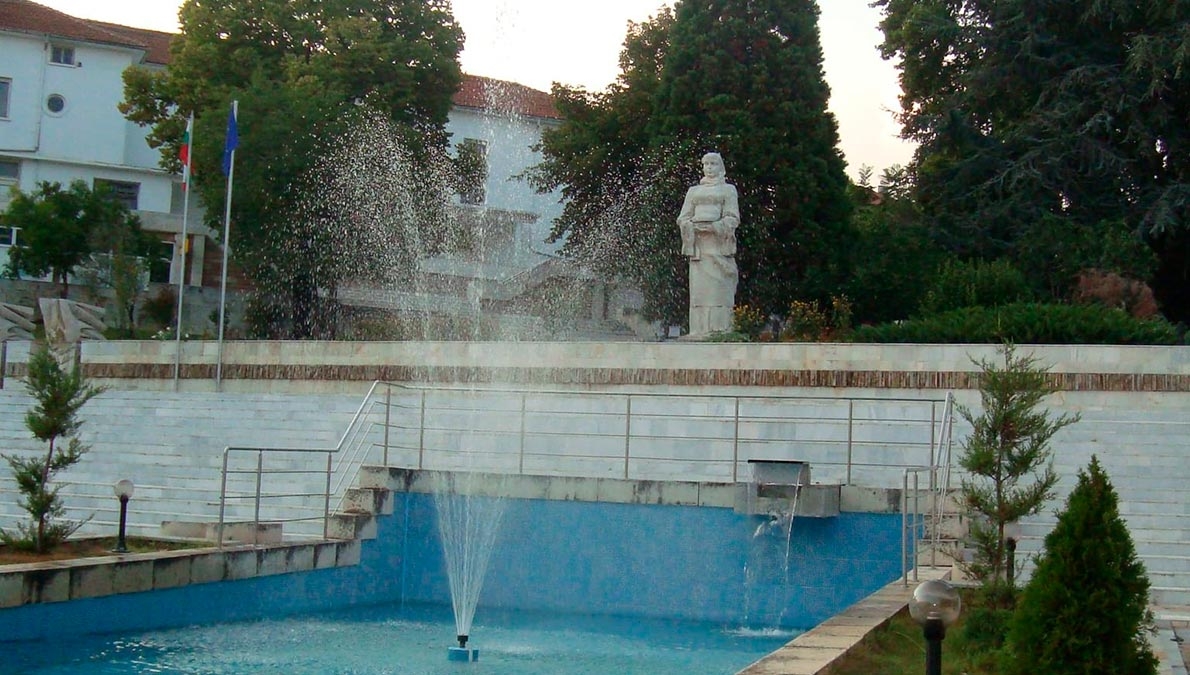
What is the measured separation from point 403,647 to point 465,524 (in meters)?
3.59

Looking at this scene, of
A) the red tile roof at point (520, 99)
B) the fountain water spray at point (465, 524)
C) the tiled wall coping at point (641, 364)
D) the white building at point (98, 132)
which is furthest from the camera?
the red tile roof at point (520, 99)

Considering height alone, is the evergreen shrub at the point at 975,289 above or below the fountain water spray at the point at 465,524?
above

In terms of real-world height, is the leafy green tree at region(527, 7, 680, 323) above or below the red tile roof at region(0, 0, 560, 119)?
below

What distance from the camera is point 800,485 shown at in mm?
13734

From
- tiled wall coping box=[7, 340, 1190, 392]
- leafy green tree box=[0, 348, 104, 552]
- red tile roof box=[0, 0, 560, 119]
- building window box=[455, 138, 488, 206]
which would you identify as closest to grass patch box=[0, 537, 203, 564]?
leafy green tree box=[0, 348, 104, 552]

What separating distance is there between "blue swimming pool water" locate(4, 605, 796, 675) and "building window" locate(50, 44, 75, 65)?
123 feet

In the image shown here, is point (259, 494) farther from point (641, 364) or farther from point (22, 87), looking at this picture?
point (22, 87)

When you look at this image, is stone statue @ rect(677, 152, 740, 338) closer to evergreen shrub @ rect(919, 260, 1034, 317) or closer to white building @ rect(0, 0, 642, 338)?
evergreen shrub @ rect(919, 260, 1034, 317)

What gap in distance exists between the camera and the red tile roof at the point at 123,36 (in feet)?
152

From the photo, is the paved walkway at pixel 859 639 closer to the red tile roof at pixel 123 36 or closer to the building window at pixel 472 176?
the building window at pixel 472 176

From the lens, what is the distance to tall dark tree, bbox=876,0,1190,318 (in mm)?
30109

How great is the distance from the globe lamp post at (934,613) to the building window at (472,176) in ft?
103

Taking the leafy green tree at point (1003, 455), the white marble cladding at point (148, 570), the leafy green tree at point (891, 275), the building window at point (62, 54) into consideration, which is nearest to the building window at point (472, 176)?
the leafy green tree at point (891, 275)

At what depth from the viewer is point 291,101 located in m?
32.3
